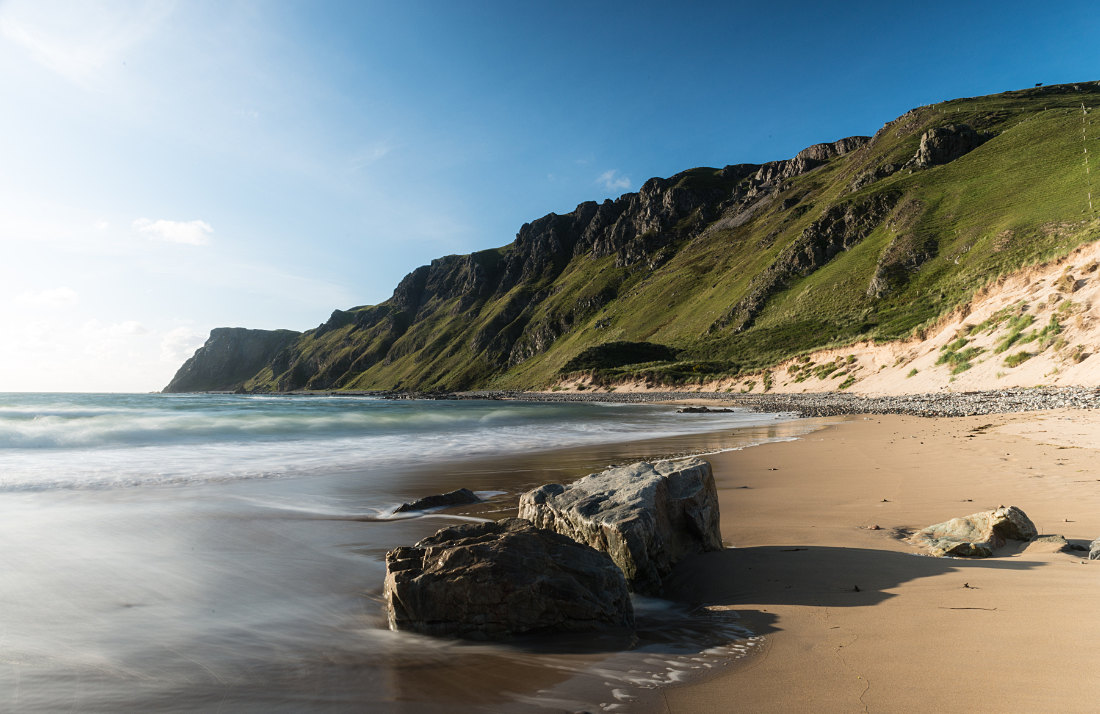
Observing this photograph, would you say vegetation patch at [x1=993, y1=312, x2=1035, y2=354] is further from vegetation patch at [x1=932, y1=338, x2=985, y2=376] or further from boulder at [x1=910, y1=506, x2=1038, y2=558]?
boulder at [x1=910, y1=506, x2=1038, y2=558]

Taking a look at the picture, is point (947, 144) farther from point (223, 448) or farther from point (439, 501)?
point (439, 501)

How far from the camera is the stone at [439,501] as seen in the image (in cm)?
913

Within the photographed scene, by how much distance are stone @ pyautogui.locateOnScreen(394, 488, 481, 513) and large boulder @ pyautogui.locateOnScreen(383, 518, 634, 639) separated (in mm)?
4816

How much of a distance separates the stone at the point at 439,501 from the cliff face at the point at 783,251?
4309 cm

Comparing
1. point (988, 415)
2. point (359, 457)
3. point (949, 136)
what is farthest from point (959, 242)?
point (359, 457)

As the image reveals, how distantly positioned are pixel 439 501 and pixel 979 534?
742cm

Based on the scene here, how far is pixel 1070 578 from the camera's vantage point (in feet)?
13.7

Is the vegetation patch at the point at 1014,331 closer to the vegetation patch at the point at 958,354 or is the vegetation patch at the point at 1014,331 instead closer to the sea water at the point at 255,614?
the vegetation patch at the point at 958,354

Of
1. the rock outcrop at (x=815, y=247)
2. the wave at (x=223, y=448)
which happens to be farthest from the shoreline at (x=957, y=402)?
the rock outcrop at (x=815, y=247)

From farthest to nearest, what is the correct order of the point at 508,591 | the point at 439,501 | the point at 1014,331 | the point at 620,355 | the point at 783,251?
the point at 620,355 < the point at 783,251 < the point at 1014,331 < the point at 439,501 < the point at 508,591

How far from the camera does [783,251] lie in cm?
8931

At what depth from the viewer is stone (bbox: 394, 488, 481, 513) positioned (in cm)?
913

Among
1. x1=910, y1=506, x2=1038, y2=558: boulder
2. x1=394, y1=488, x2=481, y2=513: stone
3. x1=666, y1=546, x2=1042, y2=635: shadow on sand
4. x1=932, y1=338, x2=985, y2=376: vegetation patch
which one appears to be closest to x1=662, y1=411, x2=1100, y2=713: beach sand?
x1=666, y1=546, x2=1042, y2=635: shadow on sand

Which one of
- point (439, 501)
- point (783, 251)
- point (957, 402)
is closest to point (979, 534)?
point (439, 501)
